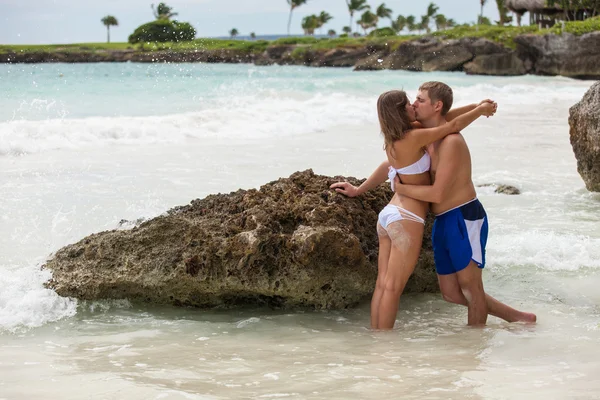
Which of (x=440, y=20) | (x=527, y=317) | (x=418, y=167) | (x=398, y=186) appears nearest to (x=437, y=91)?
(x=418, y=167)

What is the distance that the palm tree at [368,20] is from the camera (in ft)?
398

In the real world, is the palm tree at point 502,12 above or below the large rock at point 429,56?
above

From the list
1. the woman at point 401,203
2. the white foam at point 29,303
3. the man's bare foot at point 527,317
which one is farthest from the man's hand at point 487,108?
the white foam at point 29,303

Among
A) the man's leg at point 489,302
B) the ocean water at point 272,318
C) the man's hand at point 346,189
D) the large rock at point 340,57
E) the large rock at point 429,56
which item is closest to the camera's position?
the ocean water at point 272,318

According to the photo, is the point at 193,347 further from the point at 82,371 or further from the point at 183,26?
the point at 183,26

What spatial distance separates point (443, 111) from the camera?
4.62m

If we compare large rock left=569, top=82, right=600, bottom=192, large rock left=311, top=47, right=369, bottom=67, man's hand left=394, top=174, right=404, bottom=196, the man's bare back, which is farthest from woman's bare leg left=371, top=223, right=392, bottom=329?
large rock left=311, top=47, right=369, bottom=67

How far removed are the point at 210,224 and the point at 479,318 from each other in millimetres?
1947

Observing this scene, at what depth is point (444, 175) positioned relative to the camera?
14.7 feet

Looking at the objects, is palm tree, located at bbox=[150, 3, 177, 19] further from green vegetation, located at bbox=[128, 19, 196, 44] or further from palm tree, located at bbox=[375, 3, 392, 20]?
palm tree, located at bbox=[375, 3, 392, 20]

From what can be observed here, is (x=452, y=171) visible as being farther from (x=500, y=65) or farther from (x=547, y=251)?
(x=500, y=65)

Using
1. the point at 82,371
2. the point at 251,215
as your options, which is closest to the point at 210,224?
the point at 251,215

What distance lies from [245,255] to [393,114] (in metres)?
1.33

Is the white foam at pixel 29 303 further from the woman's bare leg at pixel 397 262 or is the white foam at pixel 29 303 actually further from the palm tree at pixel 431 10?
the palm tree at pixel 431 10
